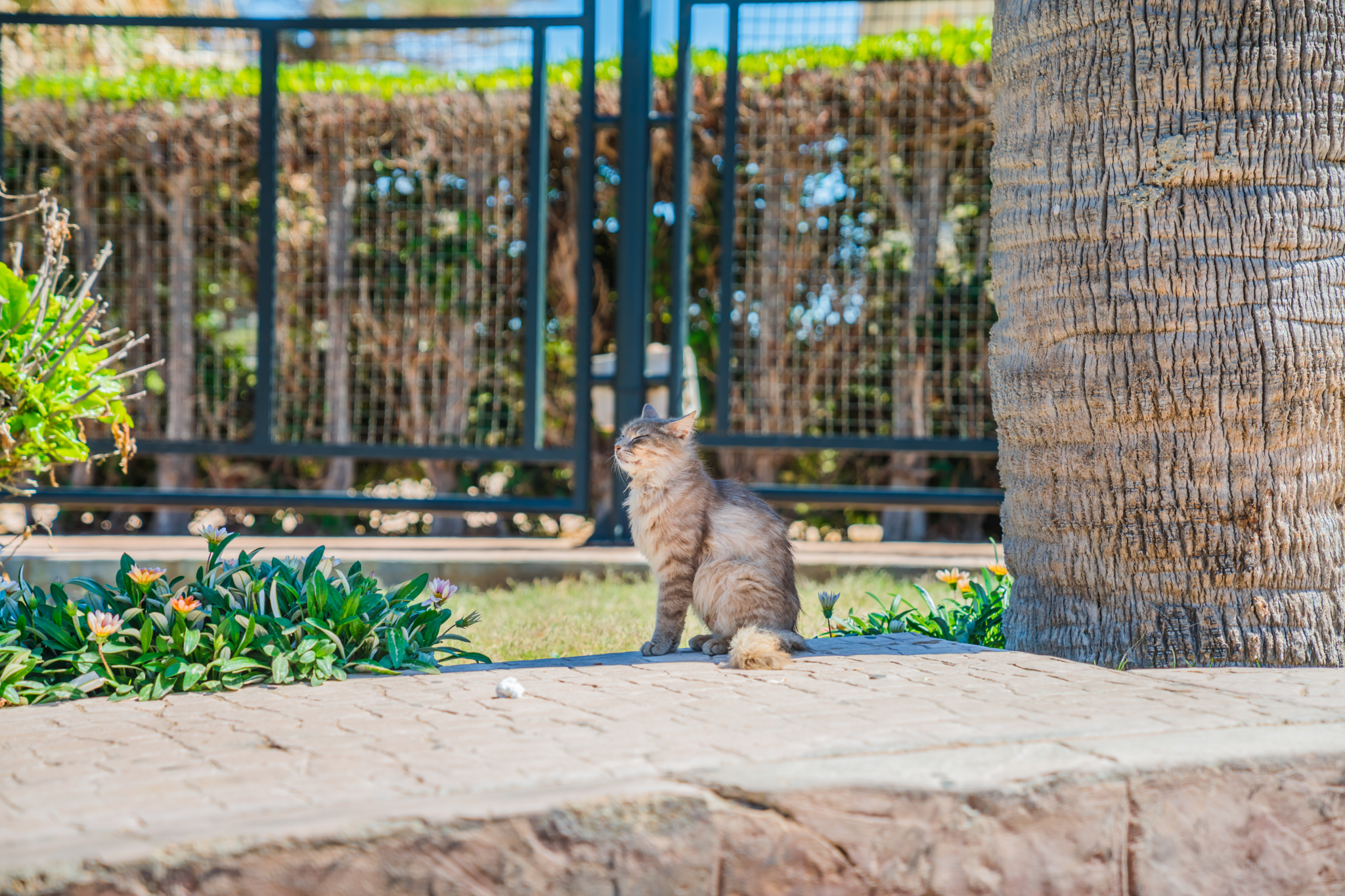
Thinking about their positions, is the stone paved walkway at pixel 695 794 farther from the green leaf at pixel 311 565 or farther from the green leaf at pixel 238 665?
the green leaf at pixel 311 565

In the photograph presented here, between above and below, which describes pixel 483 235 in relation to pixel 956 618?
above

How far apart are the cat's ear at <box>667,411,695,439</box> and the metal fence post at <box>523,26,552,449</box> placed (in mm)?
2716

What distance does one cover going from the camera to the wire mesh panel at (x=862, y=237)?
6.92 meters

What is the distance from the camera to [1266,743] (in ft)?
7.84

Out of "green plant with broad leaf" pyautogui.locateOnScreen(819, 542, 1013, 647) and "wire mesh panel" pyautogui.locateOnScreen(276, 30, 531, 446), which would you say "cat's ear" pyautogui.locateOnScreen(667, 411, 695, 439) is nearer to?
"green plant with broad leaf" pyautogui.locateOnScreen(819, 542, 1013, 647)

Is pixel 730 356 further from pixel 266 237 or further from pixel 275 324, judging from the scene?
pixel 266 237

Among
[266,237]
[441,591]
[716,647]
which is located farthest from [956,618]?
[266,237]

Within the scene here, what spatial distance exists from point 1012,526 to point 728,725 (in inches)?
61.5

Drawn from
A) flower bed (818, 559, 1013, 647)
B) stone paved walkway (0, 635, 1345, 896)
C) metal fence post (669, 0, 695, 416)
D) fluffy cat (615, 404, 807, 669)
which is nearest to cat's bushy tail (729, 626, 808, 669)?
fluffy cat (615, 404, 807, 669)

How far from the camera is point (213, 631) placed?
331cm

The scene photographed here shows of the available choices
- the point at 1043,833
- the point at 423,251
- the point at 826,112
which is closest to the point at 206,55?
the point at 423,251

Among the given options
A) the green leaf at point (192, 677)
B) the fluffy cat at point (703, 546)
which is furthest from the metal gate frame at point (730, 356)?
the green leaf at point (192, 677)

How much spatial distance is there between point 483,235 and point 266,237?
1.34 metres

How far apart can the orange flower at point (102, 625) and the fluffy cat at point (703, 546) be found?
1644 millimetres
